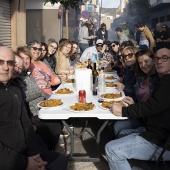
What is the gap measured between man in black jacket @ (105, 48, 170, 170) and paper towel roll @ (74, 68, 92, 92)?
1.27m

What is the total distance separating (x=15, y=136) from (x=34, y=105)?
144 cm

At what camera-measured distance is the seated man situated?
6.43 feet

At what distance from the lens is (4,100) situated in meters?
2.09

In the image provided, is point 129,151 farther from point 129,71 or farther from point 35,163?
point 129,71

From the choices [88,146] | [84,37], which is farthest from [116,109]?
[84,37]

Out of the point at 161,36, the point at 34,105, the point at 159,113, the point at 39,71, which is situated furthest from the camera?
the point at 161,36

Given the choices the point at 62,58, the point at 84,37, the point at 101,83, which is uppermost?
the point at 84,37

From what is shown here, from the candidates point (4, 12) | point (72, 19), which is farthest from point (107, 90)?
point (72, 19)

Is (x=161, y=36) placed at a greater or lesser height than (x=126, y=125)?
greater

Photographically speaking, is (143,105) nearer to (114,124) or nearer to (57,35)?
(114,124)

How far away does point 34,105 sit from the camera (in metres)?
3.54

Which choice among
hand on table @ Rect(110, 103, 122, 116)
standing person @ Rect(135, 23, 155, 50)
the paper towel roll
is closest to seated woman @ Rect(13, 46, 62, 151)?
the paper towel roll

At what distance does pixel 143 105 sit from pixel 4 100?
125 centimetres

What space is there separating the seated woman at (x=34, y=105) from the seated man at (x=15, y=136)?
770mm
